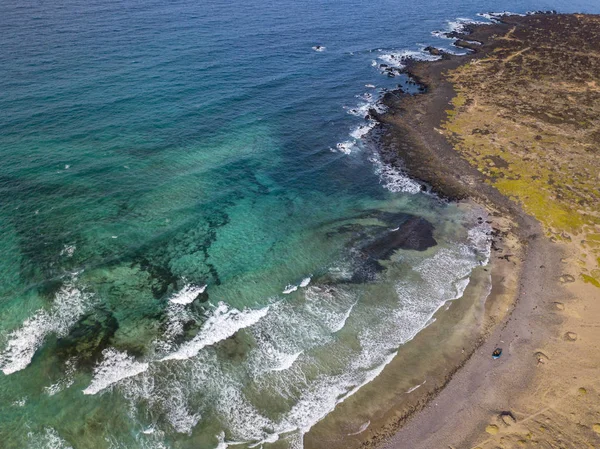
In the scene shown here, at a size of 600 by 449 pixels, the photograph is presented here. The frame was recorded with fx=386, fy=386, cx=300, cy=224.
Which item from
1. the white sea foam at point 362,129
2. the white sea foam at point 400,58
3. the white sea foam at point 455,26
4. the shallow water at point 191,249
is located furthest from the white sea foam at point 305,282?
the white sea foam at point 455,26

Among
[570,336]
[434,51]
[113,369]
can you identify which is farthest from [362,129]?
[113,369]

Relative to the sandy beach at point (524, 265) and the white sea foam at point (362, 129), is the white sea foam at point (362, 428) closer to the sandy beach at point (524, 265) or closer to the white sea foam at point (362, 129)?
the sandy beach at point (524, 265)

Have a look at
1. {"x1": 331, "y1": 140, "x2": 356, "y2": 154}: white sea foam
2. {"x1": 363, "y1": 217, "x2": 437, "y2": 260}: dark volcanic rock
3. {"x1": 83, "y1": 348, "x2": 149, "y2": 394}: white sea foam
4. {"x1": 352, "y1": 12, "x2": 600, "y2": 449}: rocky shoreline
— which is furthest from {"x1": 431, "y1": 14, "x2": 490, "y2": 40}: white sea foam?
{"x1": 83, "y1": 348, "x2": 149, "y2": 394}: white sea foam

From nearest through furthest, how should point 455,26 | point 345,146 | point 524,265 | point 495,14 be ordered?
point 524,265 < point 345,146 < point 455,26 < point 495,14

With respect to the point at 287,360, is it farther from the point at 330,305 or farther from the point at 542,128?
the point at 542,128

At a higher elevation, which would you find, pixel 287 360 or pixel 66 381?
pixel 66 381
